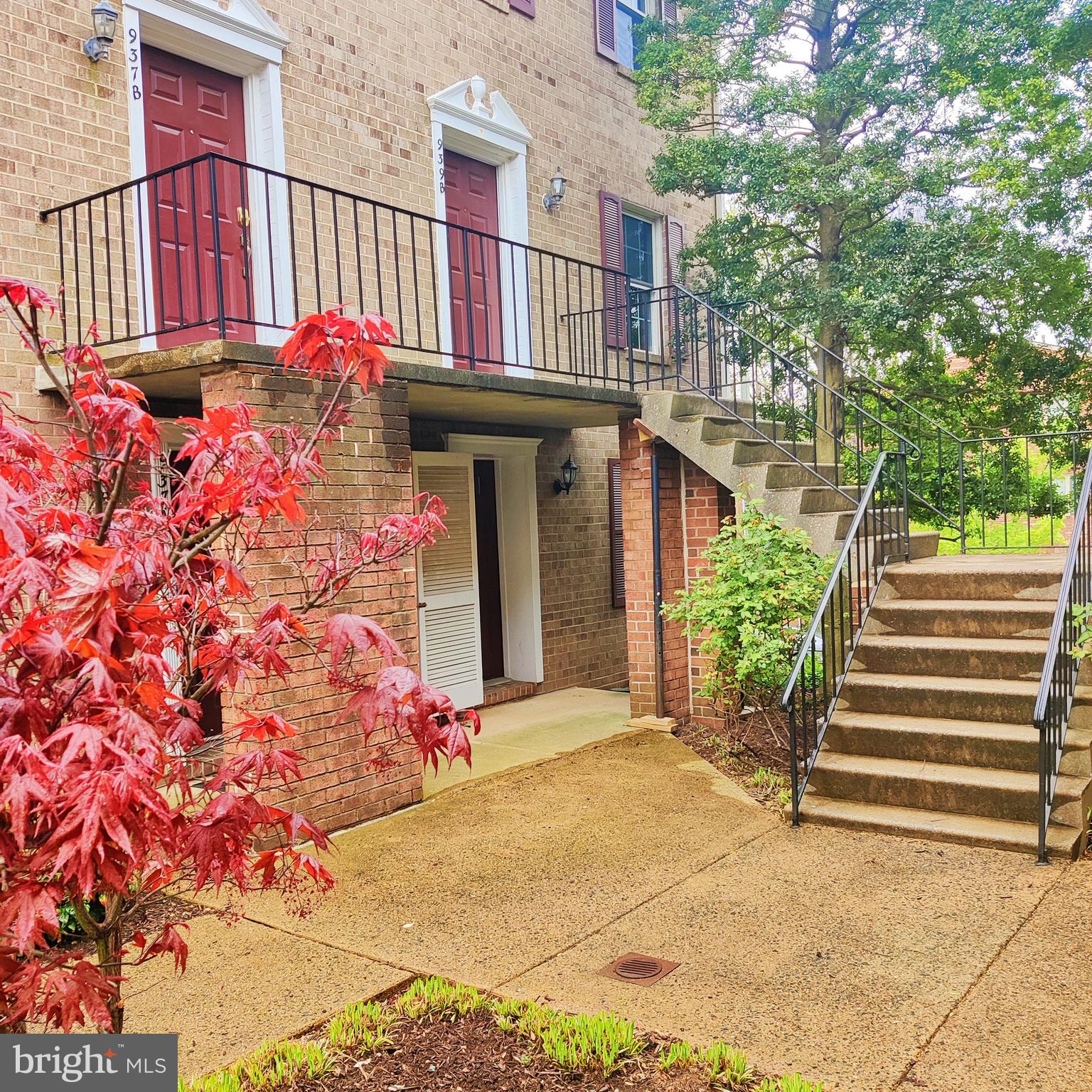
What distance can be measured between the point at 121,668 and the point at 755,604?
499cm

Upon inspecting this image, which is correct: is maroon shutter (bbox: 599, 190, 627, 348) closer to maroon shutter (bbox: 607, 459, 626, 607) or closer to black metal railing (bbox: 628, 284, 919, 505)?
black metal railing (bbox: 628, 284, 919, 505)

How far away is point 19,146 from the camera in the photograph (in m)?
5.42

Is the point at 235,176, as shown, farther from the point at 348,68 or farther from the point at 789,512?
the point at 789,512

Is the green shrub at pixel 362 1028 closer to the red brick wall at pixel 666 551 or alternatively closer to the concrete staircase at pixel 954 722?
the concrete staircase at pixel 954 722

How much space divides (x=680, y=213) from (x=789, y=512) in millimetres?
5669

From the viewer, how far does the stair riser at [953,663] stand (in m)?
5.57

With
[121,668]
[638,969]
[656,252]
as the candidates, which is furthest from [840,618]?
[656,252]

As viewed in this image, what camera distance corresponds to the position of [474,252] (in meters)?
8.84

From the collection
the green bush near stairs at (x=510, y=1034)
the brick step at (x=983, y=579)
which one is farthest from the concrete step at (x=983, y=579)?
the green bush near stairs at (x=510, y=1034)

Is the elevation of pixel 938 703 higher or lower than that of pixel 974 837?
higher

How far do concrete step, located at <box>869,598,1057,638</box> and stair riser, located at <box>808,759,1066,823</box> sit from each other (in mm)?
1177

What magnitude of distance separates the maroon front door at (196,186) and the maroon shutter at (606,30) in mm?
4523

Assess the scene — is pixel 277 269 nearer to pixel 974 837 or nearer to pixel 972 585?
pixel 972 585

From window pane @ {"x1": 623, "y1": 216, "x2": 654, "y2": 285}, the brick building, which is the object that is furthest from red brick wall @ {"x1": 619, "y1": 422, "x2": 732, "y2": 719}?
window pane @ {"x1": 623, "y1": 216, "x2": 654, "y2": 285}
